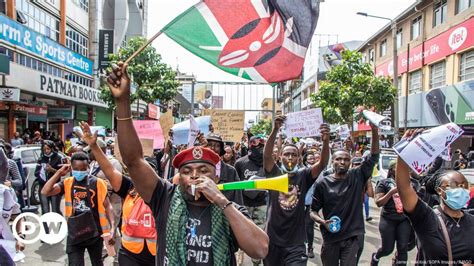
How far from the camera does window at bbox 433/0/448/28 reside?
78.2 feet

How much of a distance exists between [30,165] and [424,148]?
1082 centimetres

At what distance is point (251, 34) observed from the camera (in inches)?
159

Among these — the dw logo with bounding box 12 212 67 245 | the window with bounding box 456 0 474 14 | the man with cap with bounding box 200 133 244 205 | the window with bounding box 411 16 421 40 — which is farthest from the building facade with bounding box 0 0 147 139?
the window with bounding box 411 16 421 40

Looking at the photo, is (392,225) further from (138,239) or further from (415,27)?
(415,27)

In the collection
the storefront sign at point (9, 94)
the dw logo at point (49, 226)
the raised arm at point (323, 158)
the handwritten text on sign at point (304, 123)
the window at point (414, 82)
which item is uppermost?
the window at point (414, 82)

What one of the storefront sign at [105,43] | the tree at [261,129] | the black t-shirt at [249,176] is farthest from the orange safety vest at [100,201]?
the storefront sign at [105,43]

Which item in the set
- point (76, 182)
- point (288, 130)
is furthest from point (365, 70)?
point (76, 182)

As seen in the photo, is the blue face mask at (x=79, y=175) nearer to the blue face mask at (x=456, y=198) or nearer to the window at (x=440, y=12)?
the blue face mask at (x=456, y=198)

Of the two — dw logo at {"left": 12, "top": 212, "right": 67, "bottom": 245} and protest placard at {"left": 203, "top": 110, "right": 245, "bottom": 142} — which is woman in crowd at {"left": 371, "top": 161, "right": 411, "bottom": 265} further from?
protest placard at {"left": 203, "top": 110, "right": 245, "bottom": 142}

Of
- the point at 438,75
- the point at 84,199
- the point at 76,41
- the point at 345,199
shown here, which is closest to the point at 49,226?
the point at 84,199

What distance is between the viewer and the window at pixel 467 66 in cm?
2109

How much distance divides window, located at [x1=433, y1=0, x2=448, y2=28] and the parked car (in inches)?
828

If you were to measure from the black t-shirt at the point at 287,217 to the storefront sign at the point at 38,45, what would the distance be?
1536 centimetres

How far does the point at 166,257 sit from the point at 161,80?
23.7 meters
